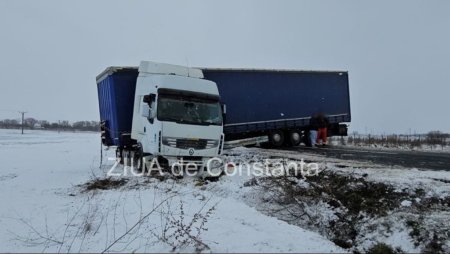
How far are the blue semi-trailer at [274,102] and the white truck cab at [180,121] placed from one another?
2.87 meters

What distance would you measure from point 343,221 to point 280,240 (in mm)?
2429

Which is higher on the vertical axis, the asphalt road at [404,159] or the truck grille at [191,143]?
the truck grille at [191,143]

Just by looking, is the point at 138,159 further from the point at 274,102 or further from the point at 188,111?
the point at 274,102

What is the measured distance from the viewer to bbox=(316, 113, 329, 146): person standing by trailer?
2036 cm

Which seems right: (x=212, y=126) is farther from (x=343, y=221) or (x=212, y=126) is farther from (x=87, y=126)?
(x=87, y=126)

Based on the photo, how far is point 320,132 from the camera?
2083 cm

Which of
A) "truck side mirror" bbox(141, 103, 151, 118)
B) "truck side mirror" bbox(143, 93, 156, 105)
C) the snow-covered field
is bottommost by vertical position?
the snow-covered field

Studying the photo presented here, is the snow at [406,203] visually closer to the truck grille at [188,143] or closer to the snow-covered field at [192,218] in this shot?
the snow-covered field at [192,218]

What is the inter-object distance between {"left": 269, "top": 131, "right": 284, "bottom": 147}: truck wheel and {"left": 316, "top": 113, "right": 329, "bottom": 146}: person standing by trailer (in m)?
2.08

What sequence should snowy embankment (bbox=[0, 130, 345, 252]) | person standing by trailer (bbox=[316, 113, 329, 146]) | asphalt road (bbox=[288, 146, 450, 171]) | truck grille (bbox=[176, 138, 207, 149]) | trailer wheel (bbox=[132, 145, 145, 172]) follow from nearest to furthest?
1. snowy embankment (bbox=[0, 130, 345, 252])
2. truck grille (bbox=[176, 138, 207, 149])
3. asphalt road (bbox=[288, 146, 450, 171])
4. trailer wheel (bbox=[132, 145, 145, 172])
5. person standing by trailer (bbox=[316, 113, 329, 146])

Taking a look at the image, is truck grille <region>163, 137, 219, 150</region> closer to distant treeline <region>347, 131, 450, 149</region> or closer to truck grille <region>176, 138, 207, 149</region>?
truck grille <region>176, 138, 207, 149</region>

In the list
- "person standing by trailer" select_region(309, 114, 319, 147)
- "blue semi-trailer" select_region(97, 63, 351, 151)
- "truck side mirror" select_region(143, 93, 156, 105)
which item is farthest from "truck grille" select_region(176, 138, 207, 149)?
"person standing by trailer" select_region(309, 114, 319, 147)

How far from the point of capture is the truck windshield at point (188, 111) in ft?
36.6

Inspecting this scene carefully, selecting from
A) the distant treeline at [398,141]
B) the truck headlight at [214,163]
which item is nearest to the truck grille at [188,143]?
the truck headlight at [214,163]
